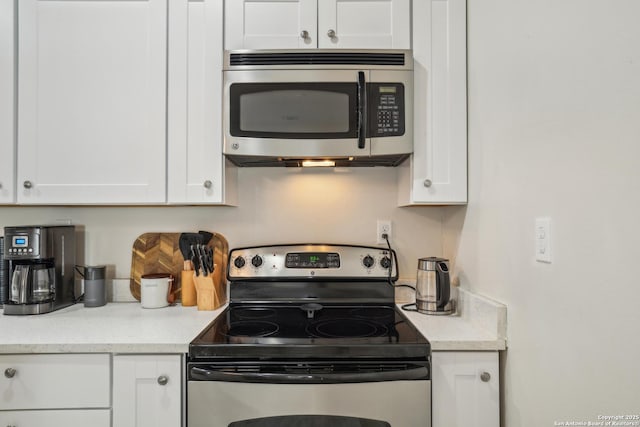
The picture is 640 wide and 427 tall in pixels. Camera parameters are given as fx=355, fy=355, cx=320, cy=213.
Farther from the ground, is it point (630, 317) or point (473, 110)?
point (473, 110)

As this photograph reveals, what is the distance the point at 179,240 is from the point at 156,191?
0.98 feet

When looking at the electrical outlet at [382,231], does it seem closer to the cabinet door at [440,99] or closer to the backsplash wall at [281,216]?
the backsplash wall at [281,216]

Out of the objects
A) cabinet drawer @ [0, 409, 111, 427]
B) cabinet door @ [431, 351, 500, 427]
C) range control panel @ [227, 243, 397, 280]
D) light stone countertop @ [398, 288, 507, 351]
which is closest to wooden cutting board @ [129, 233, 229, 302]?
range control panel @ [227, 243, 397, 280]

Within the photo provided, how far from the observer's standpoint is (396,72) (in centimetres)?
145

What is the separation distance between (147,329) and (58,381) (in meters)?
0.30

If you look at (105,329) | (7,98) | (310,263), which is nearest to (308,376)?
(310,263)

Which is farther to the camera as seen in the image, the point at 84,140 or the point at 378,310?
the point at 378,310

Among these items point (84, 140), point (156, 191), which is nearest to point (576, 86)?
point (156, 191)

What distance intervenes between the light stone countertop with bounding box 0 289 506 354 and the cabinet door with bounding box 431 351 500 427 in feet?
0.16

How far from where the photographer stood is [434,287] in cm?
150

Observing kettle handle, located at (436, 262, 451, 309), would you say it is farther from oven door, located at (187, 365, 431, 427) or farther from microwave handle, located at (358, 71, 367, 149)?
microwave handle, located at (358, 71, 367, 149)

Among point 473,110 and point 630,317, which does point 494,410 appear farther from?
point 473,110

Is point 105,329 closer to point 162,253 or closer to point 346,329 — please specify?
point 162,253

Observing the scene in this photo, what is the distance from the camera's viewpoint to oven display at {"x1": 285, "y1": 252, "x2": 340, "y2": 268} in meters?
1.71
